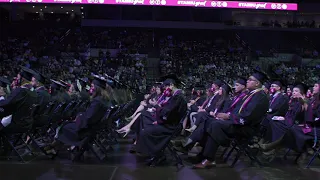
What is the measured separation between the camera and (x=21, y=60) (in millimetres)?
24938

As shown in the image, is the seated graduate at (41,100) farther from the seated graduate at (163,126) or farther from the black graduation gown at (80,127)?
the seated graduate at (163,126)

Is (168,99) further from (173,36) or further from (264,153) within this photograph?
(173,36)

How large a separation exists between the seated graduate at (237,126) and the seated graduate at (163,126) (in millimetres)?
652

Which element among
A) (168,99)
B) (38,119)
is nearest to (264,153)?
(168,99)

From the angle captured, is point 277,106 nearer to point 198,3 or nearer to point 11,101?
point 11,101

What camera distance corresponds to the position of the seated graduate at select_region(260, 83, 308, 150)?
315 inches

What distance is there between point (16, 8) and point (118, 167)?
30278 mm

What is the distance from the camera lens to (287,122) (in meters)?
8.66

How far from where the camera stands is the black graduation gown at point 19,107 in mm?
7102

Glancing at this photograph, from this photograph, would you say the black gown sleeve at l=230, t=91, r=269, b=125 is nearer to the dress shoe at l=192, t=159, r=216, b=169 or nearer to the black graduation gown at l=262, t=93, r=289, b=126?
the dress shoe at l=192, t=159, r=216, b=169

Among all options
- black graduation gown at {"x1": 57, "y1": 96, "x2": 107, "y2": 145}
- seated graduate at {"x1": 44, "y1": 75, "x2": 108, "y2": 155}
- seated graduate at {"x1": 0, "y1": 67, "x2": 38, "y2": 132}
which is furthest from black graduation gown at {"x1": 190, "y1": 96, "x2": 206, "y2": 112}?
seated graduate at {"x1": 0, "y1": 67, "x2": 38, "y2": 132}

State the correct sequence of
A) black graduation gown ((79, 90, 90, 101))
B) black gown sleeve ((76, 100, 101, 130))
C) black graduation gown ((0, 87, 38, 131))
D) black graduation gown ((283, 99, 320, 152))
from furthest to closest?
black graduation gown ((79, 90, 90, 101)) → black graduation gown ((283, 99, 320, 152)) → black gown sleeve ((76, 100, 101, 130)) → black graduation gown ((0, 87, 38, 131))

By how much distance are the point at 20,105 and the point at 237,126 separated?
152 inches

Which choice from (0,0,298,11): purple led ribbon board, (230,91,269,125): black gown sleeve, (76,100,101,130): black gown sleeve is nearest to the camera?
(230,91,269,125): black gown sleeve
